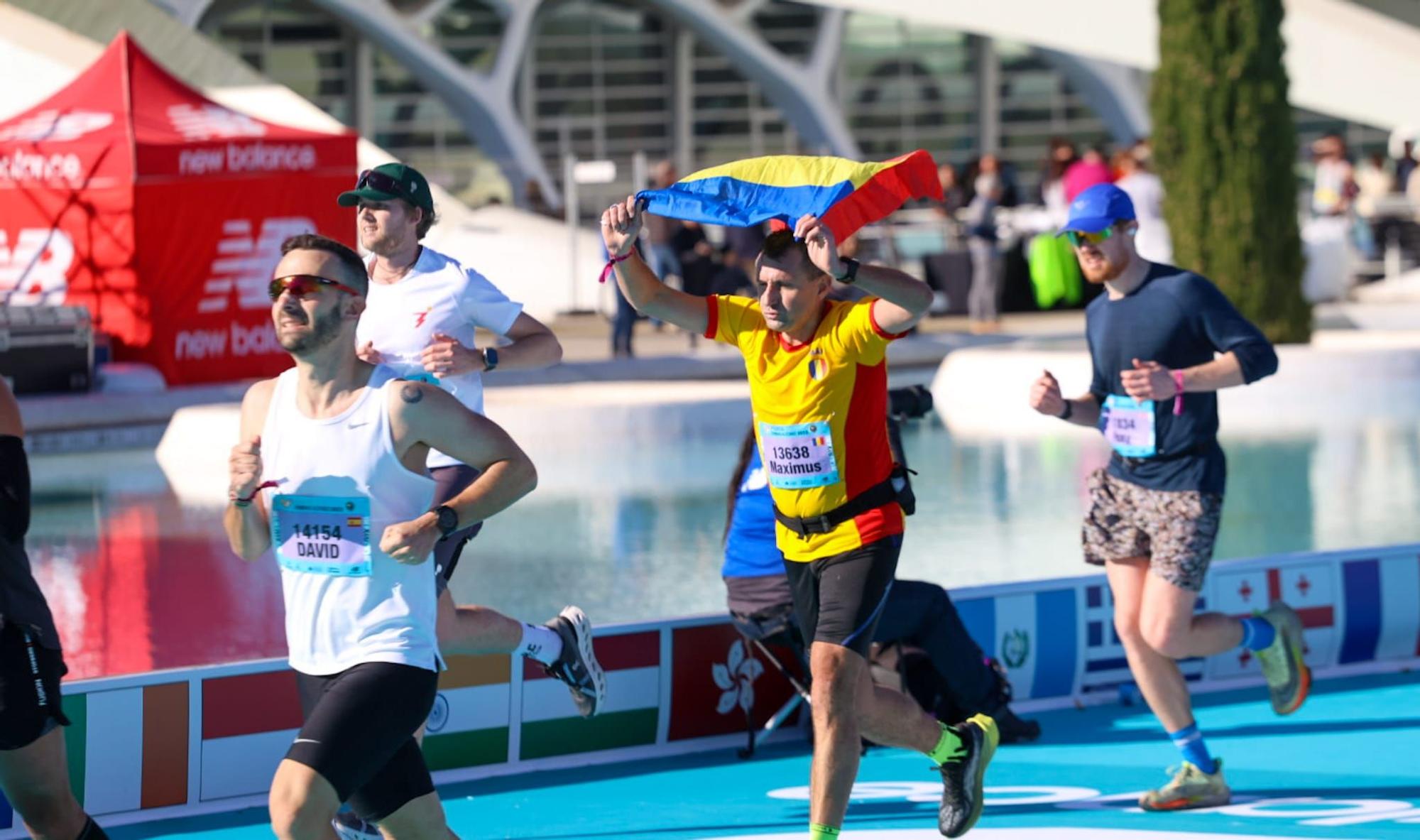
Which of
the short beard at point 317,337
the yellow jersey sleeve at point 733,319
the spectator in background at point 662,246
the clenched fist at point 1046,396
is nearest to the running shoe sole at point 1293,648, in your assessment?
the clenched fist at point 1046,396

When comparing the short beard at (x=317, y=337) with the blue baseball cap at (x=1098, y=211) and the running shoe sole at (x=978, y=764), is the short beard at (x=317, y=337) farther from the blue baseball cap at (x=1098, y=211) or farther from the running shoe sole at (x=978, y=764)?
the blue baseball cap at (x=1098, y=211)

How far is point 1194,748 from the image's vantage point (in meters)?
5.97

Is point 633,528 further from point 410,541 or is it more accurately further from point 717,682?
point 410,541

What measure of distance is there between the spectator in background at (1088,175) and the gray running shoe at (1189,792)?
1493 cm

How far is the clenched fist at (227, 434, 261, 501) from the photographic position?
4.33 meters

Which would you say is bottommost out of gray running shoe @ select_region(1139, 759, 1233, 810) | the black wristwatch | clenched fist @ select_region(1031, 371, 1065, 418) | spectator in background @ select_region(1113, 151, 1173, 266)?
gray running shoe @ select_region(1139, 759, 1233, 810)

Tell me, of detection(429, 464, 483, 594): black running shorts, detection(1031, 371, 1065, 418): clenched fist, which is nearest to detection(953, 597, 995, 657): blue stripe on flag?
detection(1031, 371, 1065, 418): clenched fist

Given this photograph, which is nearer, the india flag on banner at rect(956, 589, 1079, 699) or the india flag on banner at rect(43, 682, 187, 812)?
the india flag on banner at rect(43, 682, 187, 812)

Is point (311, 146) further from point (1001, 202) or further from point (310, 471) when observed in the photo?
point (310, 471)

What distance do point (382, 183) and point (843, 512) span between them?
4.76ft

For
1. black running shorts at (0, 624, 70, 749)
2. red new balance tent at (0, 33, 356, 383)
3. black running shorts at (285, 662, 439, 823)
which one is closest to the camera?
black running shorts at (285, 662, 439, 823)

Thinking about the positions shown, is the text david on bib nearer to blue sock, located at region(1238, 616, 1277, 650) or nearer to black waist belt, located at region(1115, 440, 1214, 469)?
black waist belt, located at region(1115, 440, 1214, 469)

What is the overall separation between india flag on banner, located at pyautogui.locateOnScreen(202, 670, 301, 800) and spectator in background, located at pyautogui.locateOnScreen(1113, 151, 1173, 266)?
52.1 ft

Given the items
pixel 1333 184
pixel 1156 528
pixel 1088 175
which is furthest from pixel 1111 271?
pixel 1333 184
